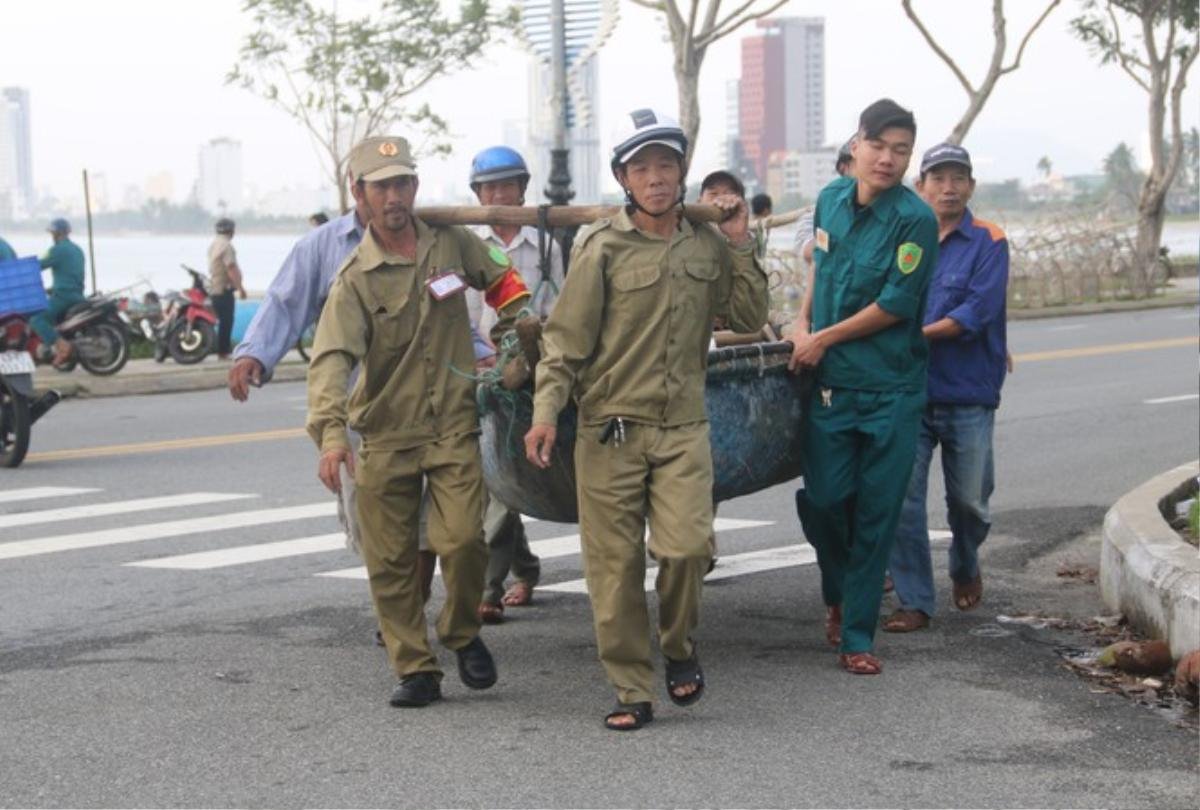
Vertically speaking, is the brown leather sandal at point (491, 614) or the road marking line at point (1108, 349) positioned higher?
the brown leather sandal at point (491, 614)

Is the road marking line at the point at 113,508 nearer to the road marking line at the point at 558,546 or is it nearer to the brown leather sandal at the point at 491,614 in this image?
the road marking line at the point at 558,546

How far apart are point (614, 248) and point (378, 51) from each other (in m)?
24.9

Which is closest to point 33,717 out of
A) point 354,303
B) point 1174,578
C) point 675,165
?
point 354,303

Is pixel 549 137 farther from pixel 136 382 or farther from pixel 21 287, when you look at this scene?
pixel 21 287

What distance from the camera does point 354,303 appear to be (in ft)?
21.3

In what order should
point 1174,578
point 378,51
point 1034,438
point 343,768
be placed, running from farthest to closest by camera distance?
point 378,51
point 1034,438
point 1174,578
point 343,768

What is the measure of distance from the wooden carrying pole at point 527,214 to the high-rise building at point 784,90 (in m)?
85.5

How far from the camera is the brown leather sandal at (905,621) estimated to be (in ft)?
25.1

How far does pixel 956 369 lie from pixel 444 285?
90.3 inches

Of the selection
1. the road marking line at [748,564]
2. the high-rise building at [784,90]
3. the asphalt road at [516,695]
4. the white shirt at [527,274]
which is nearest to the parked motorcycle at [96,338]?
the asphalt road at [516,695]

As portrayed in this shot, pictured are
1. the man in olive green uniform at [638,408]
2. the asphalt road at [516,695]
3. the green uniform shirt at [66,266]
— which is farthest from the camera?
the green uniform shirt at [66,266]

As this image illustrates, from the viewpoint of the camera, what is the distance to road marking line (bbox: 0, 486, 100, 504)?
12.2m

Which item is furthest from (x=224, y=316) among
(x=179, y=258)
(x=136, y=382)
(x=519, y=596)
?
(x=179, y=258)

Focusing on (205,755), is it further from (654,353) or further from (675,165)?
(675,165)
